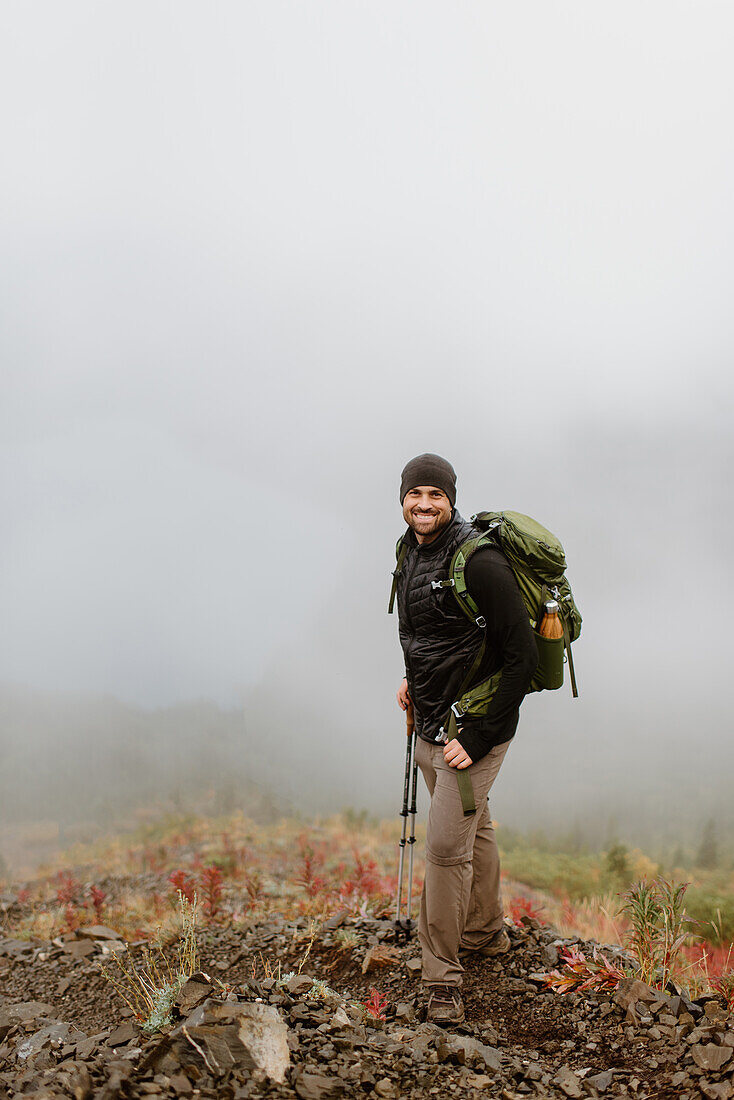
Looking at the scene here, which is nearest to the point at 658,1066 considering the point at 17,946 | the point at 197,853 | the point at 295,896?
the point at 295,896

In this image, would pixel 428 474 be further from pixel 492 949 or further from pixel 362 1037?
pixel 492 949

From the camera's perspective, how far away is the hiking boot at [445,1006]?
5.21 m

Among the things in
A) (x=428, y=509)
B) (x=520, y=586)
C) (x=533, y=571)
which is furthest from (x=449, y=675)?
(x=428, y=509)

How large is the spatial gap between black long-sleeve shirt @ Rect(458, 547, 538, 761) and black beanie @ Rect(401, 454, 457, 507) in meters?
0.59

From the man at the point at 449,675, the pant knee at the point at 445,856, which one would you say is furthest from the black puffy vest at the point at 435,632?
the pant knee at the point at 445,856

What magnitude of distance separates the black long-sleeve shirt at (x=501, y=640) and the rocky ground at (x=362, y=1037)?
179 cm

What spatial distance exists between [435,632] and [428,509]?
0.84 m

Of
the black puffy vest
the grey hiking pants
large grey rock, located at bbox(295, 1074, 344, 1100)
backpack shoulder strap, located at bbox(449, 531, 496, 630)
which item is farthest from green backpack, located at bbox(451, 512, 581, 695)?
large grey rock, located at bbox(295, 1074, 344, 1100)

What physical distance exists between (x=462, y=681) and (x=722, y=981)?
284 centimetres

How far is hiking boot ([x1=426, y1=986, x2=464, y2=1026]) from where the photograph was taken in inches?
205

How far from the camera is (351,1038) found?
440 cm

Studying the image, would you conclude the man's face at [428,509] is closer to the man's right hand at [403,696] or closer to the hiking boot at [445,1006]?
the man's right hand at [403,696]

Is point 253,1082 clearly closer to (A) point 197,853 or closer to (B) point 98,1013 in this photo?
(B) point 98,1013

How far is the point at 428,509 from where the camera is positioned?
535 cm
